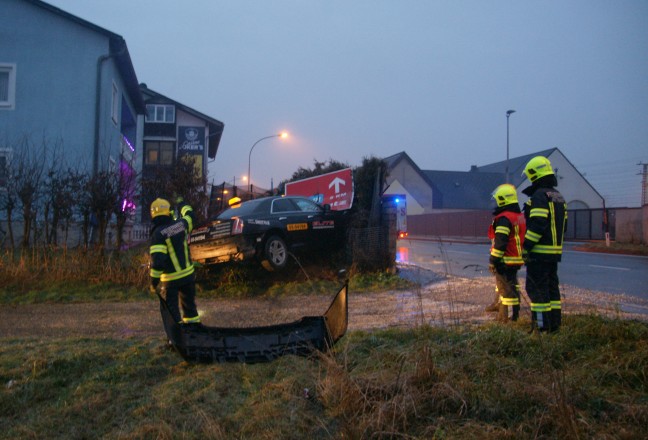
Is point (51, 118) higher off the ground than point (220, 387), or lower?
higher

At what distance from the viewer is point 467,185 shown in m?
60.3

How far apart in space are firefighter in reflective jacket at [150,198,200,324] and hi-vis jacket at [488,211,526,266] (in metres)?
3.32

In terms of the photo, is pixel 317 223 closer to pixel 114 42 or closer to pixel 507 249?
pixel 507 249

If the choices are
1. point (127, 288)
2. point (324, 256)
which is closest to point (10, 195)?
point (127, 288)

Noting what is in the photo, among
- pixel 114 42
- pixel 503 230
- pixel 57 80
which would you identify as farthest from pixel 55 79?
pixel 503 230

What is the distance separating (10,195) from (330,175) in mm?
7121

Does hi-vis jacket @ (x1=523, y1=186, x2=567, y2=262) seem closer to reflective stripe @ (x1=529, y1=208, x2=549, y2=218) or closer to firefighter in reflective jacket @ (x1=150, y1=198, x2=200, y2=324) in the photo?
reflective stripe @ (x1=529, y1=208, x2=549, y2=218)

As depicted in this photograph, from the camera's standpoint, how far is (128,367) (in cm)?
454

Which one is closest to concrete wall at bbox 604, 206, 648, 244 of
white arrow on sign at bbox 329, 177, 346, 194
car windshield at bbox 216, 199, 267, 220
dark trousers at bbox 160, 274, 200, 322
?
white arrow on sign at bbox 329, 177, 346, 194

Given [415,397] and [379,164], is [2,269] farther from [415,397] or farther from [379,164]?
[415,397]

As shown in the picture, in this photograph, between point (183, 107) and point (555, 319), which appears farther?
point (183, 107)

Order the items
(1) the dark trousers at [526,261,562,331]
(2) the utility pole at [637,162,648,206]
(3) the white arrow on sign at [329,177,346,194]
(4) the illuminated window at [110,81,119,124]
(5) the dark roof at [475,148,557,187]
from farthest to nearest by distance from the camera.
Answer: (5) the dark roof at [475,148,557,187], (2) the utility pole at [637,162,648,206], (4) the illuminated window at [110,81,119,124], (3) the white arrow on sign at [329,177,346,194], (1) the dark trousers at [526,261,562,331]

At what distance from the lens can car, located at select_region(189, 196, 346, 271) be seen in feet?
29.7

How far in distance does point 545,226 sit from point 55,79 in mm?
17197
